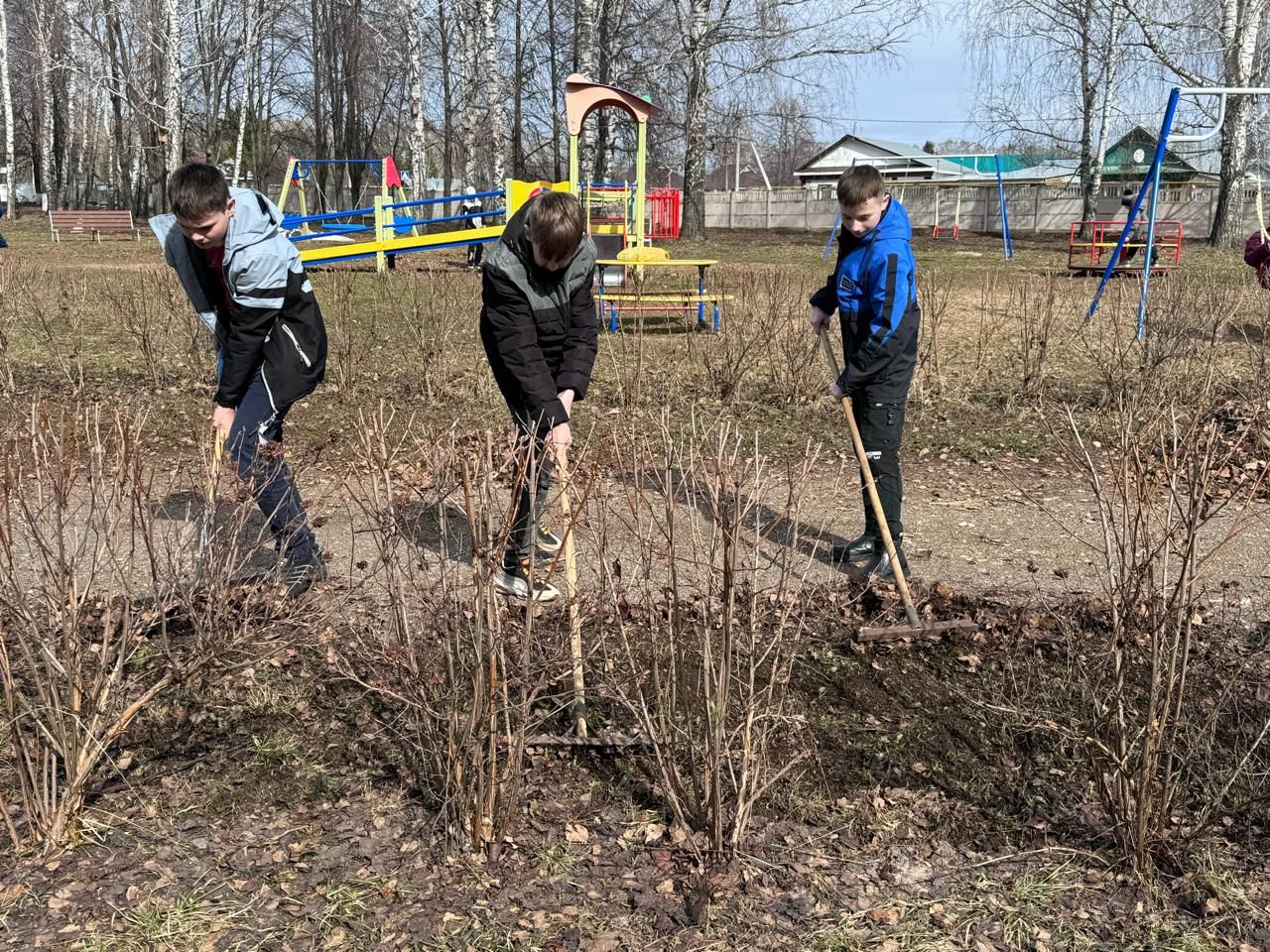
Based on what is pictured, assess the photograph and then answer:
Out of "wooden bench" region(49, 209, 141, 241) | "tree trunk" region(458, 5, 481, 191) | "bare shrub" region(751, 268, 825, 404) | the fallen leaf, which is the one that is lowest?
the fallen leaf

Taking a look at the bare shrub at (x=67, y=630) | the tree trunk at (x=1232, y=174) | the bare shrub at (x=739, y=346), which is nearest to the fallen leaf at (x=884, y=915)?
the bare shrub at (x=67, y=630)

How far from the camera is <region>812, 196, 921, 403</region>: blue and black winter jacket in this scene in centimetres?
366

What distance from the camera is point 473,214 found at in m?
15.2

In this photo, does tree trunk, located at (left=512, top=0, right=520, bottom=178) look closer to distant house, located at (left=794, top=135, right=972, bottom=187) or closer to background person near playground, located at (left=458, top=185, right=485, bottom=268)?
background person near playground, located at (left=458, top=185, right=485, bottom=268)

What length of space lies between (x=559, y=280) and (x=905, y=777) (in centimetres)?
176

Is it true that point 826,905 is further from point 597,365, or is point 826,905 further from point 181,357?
point 181,357

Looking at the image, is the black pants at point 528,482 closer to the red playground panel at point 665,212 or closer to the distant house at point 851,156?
the red playground panel at point 665,212

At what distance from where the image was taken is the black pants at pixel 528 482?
2232 mm

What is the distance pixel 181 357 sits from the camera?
7.34m

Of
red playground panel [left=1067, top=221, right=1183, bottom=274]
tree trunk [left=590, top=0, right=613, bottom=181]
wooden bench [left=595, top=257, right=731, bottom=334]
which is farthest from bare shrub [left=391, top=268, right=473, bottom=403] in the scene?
tree trunk [left=590, top=0, right=613, bottom=181]

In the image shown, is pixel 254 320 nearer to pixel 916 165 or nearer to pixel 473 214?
pixel 473 214

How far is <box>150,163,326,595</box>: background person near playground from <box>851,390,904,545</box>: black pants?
1.86 m

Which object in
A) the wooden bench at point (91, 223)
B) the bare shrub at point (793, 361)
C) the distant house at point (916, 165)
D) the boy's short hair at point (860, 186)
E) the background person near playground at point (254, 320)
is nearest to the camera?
the background person near playground at point (254, 320)

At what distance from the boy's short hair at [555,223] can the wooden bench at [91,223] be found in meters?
23.9
